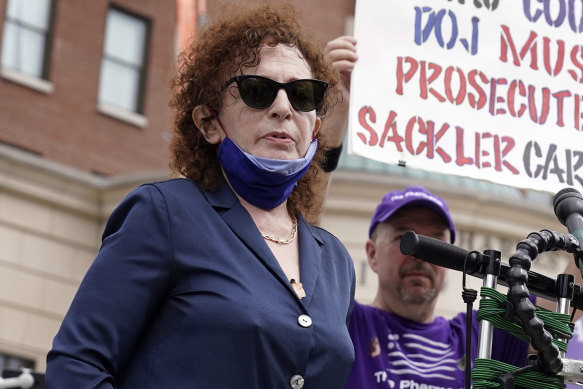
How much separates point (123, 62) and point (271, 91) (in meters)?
19.2

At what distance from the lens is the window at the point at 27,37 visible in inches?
815

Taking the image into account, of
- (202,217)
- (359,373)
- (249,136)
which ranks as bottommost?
(359,373)

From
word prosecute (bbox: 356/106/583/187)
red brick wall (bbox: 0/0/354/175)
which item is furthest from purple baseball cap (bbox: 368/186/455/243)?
red brick wall (bbox: 0/0/354/175)

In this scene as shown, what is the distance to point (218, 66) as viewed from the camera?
374 centimetres

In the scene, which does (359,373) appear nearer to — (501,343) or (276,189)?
(501,343)

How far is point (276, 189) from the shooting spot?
11.8ft

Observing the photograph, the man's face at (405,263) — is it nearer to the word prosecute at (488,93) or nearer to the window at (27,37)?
the word prosecute at (488,93)

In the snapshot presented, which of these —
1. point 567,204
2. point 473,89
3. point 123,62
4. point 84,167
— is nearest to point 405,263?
point 473,89

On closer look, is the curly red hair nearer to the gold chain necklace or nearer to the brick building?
the gold chain necklace

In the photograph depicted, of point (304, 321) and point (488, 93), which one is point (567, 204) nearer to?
point (304, 321)

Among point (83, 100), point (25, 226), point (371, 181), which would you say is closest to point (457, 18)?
point (371, 181)

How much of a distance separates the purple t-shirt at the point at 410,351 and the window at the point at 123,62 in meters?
17.4

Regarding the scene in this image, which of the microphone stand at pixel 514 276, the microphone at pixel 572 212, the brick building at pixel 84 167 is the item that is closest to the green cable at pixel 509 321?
the microphone stand at pixel 514 276

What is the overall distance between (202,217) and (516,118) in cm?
Result: 221
